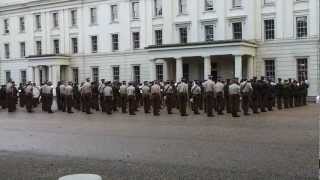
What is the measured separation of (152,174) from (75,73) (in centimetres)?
5568

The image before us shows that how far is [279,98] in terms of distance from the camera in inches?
1228

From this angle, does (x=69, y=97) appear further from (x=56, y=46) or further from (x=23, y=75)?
(x=23, y=75)

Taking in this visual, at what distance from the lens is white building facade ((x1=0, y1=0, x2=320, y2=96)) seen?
1845 inches

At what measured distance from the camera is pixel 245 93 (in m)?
25.8

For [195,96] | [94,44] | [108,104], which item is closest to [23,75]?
[94,44]

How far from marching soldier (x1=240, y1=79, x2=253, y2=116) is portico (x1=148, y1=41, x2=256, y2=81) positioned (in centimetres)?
2036

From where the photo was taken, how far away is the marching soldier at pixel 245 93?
25.7m

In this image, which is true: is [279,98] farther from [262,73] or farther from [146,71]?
[146,71]

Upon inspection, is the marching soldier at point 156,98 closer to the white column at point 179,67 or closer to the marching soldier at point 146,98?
the marching soldier at point 146,98

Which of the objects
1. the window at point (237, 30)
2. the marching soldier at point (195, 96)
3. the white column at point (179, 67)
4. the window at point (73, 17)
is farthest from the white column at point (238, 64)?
the window at point (73, 17)

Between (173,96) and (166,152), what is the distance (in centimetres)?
1655

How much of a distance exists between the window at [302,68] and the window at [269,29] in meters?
3.32

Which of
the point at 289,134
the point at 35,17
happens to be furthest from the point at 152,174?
the point at 35,17

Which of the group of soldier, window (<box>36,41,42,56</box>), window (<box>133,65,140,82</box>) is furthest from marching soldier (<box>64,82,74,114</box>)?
window (<box>36,41,42,56</box>)
